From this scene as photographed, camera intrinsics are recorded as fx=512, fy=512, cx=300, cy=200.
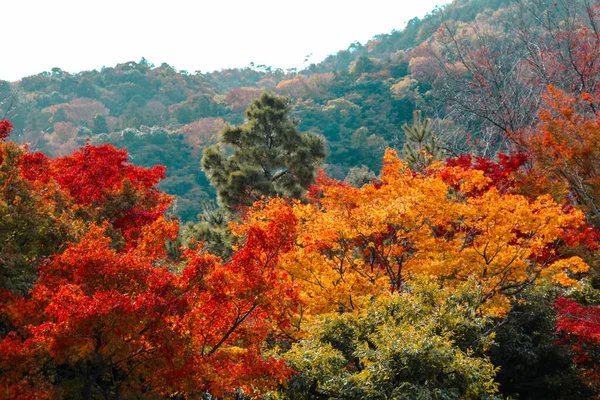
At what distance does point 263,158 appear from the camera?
25.0m

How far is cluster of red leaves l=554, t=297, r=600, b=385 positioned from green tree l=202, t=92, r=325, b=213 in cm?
1469

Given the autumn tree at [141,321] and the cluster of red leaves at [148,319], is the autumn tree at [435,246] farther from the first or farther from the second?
the cluster of red leaves at [148,319]

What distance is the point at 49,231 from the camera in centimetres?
931

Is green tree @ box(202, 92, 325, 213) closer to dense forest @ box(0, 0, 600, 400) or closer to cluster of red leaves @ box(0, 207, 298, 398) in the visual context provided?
dense forest @ box(0, 0, 600, 400)

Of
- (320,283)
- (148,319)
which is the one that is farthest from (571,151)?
(148,319)

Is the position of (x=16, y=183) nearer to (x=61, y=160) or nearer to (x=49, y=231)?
(x=49, y=231)

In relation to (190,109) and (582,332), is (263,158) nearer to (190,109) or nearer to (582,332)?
(582,332)

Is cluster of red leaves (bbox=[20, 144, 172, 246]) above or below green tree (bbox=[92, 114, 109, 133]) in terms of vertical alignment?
below

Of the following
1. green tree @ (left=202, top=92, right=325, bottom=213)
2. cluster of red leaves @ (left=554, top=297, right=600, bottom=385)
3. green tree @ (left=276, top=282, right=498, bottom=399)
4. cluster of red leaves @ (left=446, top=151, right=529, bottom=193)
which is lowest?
cluster of red leaves @ (left=554, top=297, right=600, bottom=385)

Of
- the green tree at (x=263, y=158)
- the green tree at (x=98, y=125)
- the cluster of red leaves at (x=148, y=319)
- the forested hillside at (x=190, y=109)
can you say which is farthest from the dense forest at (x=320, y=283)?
the green tree at (x=98, y=125)

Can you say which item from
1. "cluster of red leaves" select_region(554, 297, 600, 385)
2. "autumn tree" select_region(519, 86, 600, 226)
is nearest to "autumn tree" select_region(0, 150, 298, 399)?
"cluster of red leaves" select_region(554, 297, 600, 385)

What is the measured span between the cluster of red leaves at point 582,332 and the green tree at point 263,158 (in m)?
14.7

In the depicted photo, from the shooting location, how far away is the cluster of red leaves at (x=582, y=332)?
1044 centimetres

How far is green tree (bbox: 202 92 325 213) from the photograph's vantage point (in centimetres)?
2406
